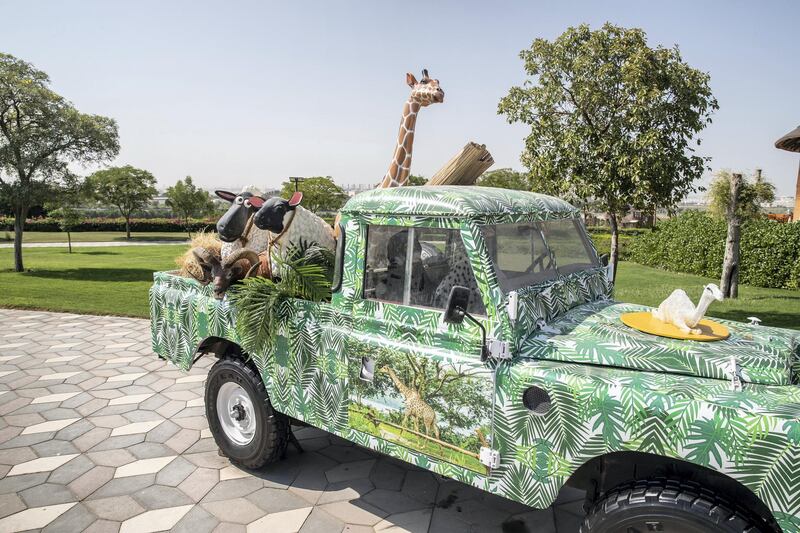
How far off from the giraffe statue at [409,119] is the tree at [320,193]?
4262 centimetres

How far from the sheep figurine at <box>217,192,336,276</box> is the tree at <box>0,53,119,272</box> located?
18.5 meters

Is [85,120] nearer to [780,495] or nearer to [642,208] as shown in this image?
[642,208]

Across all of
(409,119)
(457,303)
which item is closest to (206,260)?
(457,303)

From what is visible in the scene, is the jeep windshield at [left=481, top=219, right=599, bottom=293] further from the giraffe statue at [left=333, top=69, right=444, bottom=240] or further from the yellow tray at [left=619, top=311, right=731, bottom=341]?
the giraffe statue at [left=333, top=69, right=444, bottom=240]

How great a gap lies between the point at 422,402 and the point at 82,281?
54.6 ft

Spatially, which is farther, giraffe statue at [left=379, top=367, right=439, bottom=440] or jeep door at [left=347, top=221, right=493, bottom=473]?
giraffe statue at [left=379, top=367, right=439, bottom=440]

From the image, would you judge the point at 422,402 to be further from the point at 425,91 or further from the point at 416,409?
the point at 425,91

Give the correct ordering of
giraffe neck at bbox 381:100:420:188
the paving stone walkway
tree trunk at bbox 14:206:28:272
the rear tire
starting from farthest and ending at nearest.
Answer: tree trunk at bbox 14:206:28:272, giraffe neck at bbox 381:100:420:188, the paving stone walkway, the rear tire

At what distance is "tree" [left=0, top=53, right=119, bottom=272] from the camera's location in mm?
18016

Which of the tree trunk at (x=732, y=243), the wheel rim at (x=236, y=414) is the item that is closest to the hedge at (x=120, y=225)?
the tree trunk at (x=732, y=243)

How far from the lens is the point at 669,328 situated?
3.16 metres

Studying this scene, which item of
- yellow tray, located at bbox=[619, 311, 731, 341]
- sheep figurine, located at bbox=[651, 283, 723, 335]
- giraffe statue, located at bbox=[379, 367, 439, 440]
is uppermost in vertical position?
sheep figurine, located at bbox=[651, 283, 723, 335]

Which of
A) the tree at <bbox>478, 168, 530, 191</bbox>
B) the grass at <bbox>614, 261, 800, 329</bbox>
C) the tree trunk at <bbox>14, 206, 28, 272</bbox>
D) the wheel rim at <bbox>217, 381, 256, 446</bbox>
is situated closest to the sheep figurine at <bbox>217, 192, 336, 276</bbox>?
the wheel rim at <bbox>217, 381, 256, 446</bbox>

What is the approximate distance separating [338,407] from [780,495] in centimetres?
262
